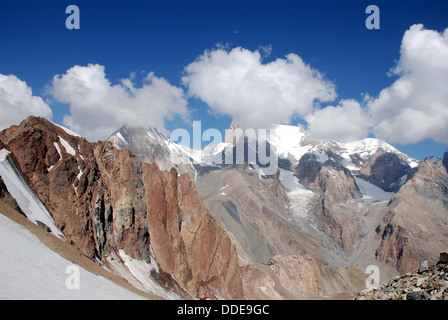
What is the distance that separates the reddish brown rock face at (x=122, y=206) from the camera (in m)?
41.3

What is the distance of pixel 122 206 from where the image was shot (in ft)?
185

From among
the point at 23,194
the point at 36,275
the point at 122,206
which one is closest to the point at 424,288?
the point at 36,275

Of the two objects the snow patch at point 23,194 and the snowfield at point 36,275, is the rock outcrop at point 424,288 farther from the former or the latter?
the snow patch at point 23,194

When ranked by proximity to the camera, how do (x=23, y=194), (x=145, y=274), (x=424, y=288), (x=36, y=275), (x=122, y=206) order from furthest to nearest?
(x=122, y=206)
(x=145, y=274)
(x=23, y=194)
(x=36, y=275)
(x=424, y=288)

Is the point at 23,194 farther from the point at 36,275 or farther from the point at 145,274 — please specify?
the point at 145,274

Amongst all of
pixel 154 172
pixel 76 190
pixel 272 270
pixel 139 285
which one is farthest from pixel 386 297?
pixel 272 270

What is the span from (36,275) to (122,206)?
38.7m

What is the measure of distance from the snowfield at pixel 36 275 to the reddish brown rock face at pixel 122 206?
13.1 meters

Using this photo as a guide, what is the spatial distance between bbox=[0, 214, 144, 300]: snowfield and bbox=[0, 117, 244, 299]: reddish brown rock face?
43.1ft

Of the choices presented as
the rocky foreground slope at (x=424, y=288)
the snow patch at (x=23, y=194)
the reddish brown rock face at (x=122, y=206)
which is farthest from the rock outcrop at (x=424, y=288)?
the reddish brown rock face at (x=122, y=206)

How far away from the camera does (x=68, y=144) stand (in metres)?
49.0

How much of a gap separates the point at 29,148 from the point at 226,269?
5284cm

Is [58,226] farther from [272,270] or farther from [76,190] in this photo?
[272,270]

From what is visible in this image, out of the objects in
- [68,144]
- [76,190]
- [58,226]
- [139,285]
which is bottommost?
[139,285]
